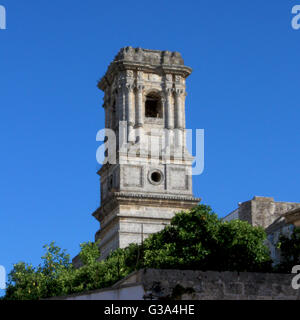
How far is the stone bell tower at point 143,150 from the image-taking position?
55.1 m

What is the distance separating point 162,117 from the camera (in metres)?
59.3

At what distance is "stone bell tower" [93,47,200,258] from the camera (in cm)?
5506

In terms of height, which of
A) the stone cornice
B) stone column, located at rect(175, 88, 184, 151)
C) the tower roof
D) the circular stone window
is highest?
the tower roof

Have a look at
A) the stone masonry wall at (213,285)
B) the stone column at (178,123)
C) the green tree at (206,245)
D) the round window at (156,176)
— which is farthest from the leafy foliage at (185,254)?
the stone masonry wall at (213,285)

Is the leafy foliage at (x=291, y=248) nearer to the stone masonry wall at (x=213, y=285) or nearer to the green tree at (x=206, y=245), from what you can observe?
the green tree at (x=206, y=245)

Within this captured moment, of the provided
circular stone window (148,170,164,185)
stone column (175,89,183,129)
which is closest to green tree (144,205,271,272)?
circular stone window (148,170,164,185)

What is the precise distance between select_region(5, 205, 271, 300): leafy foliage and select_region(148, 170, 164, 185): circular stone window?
10.2 meters

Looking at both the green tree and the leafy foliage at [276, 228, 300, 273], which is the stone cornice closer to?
the green tree

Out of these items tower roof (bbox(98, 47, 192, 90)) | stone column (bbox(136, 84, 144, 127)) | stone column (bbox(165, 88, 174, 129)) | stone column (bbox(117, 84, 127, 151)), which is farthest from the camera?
tower roof (bbox(98, 47, 192, 90))

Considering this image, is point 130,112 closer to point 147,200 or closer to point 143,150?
point 143,150

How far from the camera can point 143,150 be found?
188 feet

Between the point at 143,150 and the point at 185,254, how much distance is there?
1640 cm
